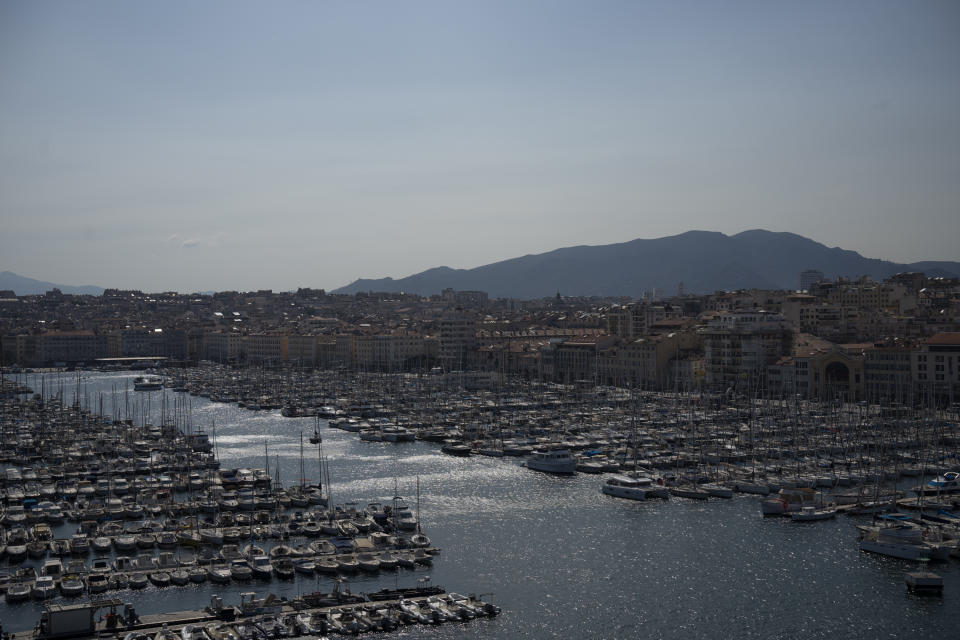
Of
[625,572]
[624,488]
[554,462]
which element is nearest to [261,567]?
[625,572]

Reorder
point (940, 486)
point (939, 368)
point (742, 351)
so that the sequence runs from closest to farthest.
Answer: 1. point (940, 486)
2. point (939, 368)
3. point (742, 351)

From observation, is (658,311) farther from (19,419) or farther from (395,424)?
(19,419)

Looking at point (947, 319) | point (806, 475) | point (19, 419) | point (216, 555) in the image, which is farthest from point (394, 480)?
point (947, 319)

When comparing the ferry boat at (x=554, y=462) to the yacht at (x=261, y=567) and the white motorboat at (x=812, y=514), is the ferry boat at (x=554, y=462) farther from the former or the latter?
the yacht at (x=261, y=567)

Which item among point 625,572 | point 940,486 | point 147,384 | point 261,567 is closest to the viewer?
point 261,567

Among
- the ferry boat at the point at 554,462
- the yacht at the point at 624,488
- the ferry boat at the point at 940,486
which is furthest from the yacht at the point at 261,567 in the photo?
the ferry boat at the point at 940,486

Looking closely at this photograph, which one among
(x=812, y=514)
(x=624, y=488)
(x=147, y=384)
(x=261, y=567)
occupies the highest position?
(x=147, y=384)

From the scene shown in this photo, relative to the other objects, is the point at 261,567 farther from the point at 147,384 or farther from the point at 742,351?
the point at 147,384
